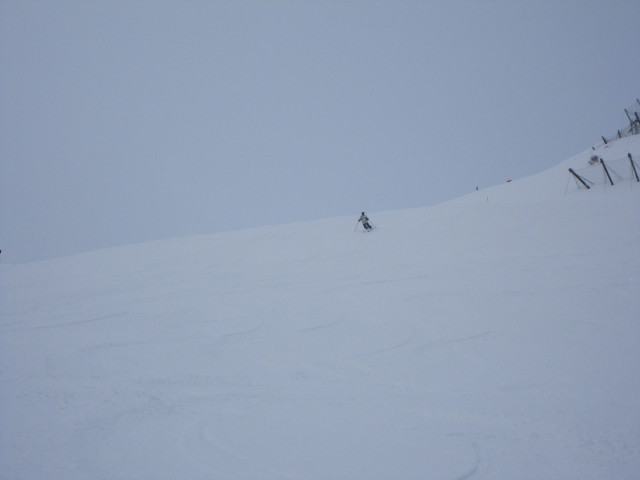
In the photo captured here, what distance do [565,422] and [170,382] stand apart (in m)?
4.52

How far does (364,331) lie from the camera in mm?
6148

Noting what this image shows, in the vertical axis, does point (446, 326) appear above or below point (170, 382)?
below

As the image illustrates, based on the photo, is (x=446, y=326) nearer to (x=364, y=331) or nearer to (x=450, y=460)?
(x=364, y=331)

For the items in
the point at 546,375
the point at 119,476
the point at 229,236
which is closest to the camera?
the point at 119,476

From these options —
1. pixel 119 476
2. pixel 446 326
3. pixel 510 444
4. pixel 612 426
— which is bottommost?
pixel 612 426

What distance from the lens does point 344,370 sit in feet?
15.9

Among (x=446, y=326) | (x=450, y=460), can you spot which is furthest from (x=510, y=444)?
(x=446, y=326)

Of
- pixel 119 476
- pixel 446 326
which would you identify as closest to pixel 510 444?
pixel 446 326

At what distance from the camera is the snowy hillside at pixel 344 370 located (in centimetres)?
315

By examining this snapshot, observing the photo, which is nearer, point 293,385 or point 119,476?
point 119,476

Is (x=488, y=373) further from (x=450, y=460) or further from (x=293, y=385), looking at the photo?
(x=293, y=385)

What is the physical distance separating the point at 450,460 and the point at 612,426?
1761 mm

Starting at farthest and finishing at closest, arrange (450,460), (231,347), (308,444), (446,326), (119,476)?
1. (446,326)
2. (231,347)
3. (308,444)
4. (450,460)
5. (119,476)

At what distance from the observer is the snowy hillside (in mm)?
3148
